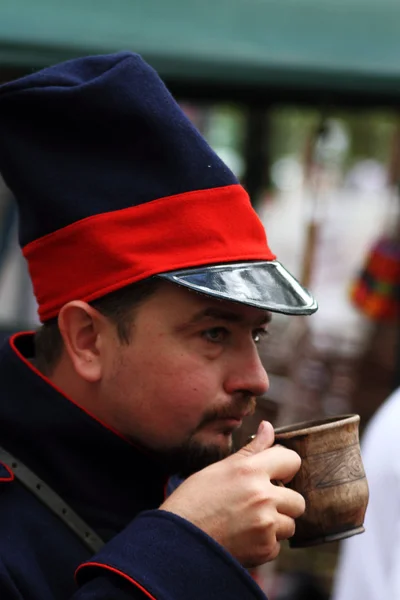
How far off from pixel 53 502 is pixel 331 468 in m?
0.49

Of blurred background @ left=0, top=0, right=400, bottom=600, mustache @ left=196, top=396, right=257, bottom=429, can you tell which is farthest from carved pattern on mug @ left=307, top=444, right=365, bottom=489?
blurred background @ left=0, top=0, right=400, bottom=600

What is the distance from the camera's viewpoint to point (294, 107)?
4375 millimetres

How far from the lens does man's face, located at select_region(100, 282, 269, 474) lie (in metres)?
1.58

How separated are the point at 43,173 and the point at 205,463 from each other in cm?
60

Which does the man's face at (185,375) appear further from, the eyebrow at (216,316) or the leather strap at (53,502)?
the leather strap at (53,502)

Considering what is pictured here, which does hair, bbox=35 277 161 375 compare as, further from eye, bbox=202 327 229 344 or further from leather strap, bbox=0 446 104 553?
leather strap, bbox=0 446 104 553

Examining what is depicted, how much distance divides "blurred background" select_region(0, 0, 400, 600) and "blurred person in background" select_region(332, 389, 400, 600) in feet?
4.07

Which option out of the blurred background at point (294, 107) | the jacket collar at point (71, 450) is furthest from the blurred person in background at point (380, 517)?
the blurred background at point (294, 107)

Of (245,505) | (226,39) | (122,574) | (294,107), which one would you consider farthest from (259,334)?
(294,107)

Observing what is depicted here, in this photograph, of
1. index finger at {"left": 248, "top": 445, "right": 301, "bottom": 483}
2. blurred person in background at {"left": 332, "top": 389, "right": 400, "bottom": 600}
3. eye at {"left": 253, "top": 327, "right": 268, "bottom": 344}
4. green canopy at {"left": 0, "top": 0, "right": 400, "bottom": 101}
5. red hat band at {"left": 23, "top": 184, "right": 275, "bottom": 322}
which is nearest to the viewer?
index finger at {"left": 248, "top": 445, "right": 301, "bottom": 483}

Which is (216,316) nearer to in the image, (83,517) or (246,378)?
(246,378)

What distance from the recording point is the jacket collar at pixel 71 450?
1.60 m

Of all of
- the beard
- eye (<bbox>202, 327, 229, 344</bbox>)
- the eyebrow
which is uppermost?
the eyebrow

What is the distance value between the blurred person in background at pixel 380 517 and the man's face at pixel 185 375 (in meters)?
0.89
